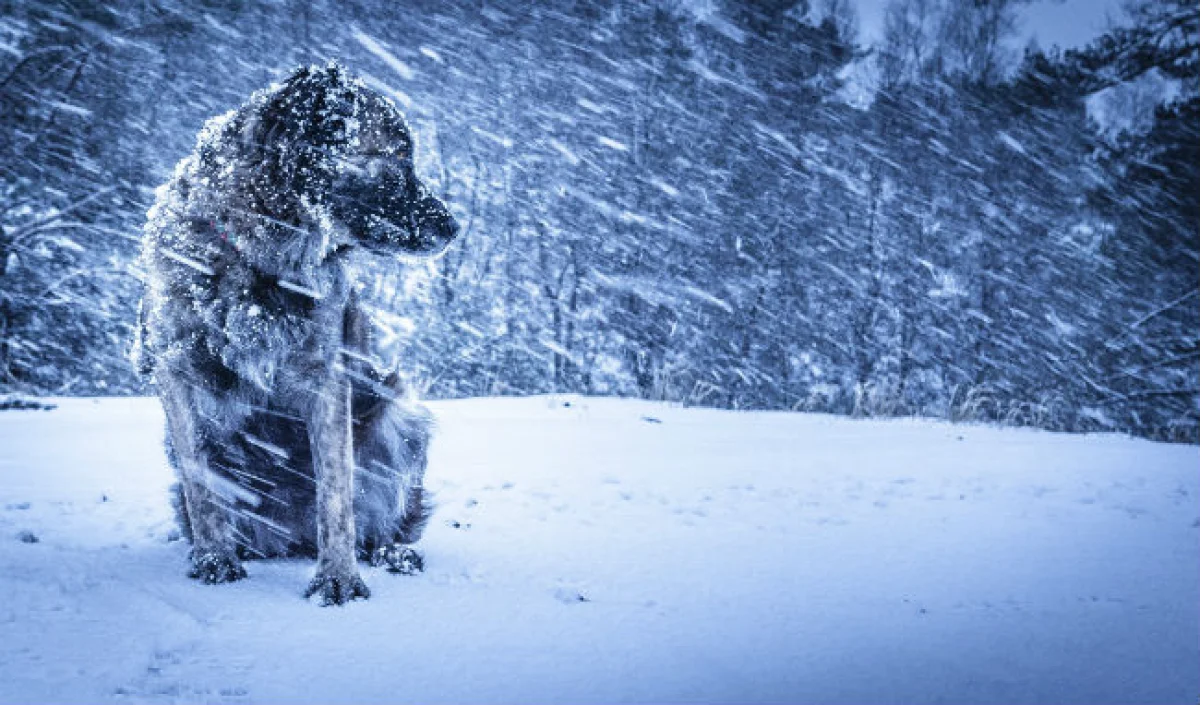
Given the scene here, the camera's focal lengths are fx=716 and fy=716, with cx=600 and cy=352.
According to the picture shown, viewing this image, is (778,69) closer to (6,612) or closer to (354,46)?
(354,46)

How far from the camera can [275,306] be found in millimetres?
2016

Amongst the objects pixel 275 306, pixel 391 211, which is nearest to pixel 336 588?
pixel 275 306

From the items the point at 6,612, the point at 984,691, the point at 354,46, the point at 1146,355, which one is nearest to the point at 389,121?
the point at 6,612

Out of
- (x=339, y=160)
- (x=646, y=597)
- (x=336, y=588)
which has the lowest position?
(x=336, y=588)

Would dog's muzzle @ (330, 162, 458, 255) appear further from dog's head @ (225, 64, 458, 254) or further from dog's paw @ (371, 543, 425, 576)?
dog's paw @ (371, 543, 425, 576)

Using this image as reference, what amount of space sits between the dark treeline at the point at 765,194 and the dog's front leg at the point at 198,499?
9.11 meters

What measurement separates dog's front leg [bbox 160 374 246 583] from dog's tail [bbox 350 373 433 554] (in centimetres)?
41

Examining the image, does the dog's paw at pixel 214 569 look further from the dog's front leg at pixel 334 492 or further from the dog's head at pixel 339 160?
→ the dog's head at pixel 339 160

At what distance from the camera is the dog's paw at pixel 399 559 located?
2.36m

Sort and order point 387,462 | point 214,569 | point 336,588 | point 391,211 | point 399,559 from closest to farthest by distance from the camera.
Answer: point 336,588 → point 214,569 → point 391,211 → point 399,559 → point 387,462

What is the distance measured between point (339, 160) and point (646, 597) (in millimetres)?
1609

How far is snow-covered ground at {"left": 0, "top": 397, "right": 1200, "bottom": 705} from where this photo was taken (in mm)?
1578

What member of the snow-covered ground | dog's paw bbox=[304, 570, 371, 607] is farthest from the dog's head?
the snow-covered ground

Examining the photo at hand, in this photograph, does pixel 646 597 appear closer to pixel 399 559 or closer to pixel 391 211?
pixel 399 559
